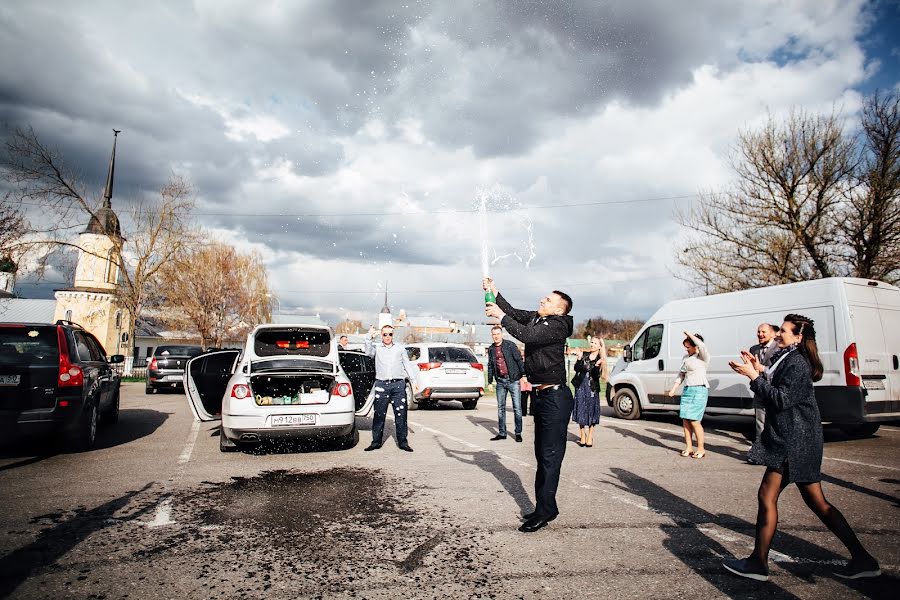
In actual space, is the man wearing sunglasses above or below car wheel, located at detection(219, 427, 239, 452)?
above

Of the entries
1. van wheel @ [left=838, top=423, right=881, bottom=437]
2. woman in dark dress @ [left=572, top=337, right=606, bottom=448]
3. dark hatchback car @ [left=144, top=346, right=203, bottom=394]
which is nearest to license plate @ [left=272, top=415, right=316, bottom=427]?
woman in dark dress @ [left=572, top=337, right=606, bottom=448]

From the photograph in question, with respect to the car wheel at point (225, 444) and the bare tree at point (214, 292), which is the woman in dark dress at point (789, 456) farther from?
the bare tree at point (214, 292)

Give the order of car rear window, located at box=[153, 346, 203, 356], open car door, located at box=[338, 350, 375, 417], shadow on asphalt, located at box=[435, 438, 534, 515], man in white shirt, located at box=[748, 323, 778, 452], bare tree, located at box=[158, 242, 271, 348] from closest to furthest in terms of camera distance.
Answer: man in white shirt, located at box=[748, 323, 778, 452]
shadow on asphalt, located at box=[435, 438, 534, 515]
open car door, located at box=[338, 350, 375, 417]
car rear window, located at box=[153, 346, 203, 356]
bare tree, located at box=[158, 242, 271, 348]

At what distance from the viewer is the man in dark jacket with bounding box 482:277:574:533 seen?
4727 millimetres

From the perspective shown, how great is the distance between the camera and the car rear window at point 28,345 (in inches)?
288

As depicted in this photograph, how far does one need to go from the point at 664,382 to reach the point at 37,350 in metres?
11.6

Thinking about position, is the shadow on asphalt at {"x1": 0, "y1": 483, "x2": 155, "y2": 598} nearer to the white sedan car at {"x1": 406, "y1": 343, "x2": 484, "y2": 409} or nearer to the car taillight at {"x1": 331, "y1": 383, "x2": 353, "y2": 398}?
the car taillight at {"x1": 331, "y1": 383, "x2": 353, "y2": 398}

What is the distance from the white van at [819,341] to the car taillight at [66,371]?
10990mm

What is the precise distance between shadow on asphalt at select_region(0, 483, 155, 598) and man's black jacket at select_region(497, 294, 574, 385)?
3683 millimetres

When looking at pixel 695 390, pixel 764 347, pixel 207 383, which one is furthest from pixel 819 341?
pixel 207 383

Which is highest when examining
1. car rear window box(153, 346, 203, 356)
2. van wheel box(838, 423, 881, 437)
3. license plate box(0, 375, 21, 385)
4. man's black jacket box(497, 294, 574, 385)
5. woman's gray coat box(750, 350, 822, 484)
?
car rear window box(153, 346, 203, 356)

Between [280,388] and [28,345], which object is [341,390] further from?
[28,345]

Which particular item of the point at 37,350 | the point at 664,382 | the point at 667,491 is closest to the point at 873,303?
the point at 664,382

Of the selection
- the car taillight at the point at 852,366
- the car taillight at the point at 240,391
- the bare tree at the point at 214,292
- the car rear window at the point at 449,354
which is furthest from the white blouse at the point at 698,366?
the bare tree at the point at 214,292
